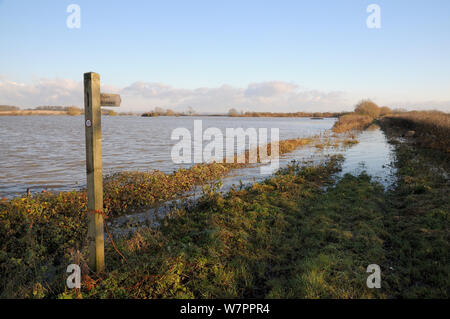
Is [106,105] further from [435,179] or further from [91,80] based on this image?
[435,179]

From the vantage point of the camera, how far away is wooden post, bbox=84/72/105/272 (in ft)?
14.2

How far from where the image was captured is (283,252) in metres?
5.88

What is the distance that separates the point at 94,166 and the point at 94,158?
0.14 metres

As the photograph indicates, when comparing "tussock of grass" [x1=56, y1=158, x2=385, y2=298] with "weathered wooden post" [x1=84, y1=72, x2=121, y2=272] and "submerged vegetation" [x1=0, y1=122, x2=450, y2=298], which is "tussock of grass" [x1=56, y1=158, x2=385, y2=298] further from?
"weathered wooden post" [x1=84, y1=72, x2=121, y2=272]

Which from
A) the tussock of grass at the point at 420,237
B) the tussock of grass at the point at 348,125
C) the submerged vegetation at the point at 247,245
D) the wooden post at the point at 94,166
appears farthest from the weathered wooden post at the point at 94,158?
the tussock of grass at the point at 348,125

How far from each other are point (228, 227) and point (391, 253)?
3743 mm

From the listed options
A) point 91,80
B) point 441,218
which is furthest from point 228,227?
point 441,218

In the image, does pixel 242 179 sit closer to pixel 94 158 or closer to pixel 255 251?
pixel 255 251

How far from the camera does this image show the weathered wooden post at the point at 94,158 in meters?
4.32

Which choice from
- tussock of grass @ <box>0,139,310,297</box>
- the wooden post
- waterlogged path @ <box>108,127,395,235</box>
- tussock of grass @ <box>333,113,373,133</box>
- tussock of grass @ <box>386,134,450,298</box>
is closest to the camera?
the wooden post

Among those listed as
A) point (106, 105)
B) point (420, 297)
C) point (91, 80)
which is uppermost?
point (91, 80)

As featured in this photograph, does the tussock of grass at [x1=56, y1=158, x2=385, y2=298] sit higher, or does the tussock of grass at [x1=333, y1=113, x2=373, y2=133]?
the tussock of grass at [x1=333, y1=113, x2=373, y2=133]

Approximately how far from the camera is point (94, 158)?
4395 mm

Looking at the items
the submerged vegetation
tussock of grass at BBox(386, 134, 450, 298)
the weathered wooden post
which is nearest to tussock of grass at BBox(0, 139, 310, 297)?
the submerged vegetation
